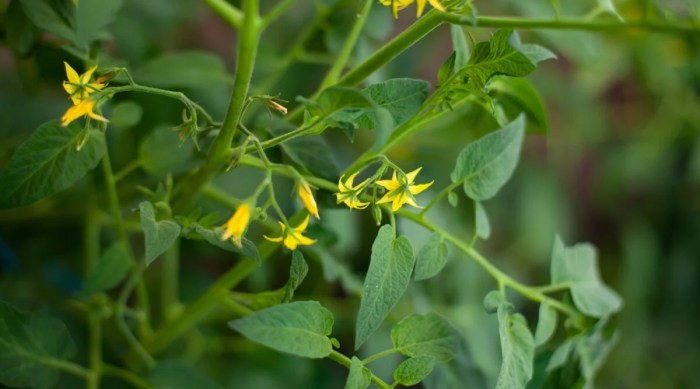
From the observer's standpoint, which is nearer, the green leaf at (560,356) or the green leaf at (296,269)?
the green leaf at (296,269)

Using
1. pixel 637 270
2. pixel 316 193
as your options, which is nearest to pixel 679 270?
pixel 637 270

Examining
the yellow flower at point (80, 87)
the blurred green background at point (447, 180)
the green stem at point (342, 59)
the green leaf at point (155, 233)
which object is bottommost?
the blurred green background at point (447, 180)

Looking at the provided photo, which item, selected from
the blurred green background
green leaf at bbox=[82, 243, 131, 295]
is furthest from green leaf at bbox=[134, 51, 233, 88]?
green leaf at bbox=[82, 243, 131, 295]

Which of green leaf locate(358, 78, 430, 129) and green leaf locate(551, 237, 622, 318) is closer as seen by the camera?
green leaf locate(358, 78, 430, 129)

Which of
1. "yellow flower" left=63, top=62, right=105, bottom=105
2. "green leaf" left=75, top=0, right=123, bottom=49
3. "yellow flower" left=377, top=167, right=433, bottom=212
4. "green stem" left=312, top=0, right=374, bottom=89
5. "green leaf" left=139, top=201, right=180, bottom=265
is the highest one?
"green leaf" left=75, top=0, right=123, bottom=49

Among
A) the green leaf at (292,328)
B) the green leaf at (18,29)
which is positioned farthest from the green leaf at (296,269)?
the green leaf at (18,29)

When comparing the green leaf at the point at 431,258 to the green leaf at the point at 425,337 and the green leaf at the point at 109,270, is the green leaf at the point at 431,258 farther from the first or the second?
the green leaf at the point at 109,270

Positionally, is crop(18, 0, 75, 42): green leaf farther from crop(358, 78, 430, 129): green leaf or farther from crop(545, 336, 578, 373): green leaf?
crop(545, 336, 578, 373): green leaf
